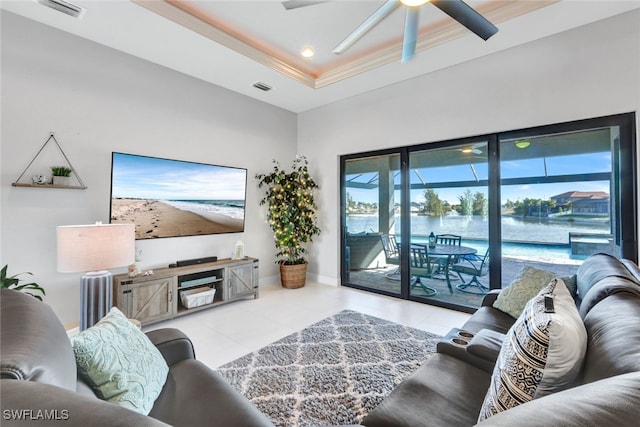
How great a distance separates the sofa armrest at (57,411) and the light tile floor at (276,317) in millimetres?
2059

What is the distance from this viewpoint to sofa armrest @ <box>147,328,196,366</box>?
5.18 feet

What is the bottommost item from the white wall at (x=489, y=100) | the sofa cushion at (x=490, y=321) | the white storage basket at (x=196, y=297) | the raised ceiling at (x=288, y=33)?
the white storage basket at (x=196, y=297)

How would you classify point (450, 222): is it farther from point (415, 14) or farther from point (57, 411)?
point (57, 411)

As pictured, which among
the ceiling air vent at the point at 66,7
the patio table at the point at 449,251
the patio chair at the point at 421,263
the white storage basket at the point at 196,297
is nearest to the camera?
the ceiling air vent at the point at 66,7

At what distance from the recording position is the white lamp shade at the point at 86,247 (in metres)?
2.12

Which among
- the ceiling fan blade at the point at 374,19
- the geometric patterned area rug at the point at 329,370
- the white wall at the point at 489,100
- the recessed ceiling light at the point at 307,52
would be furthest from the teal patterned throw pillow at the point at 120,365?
the white wall at the point at 489,100

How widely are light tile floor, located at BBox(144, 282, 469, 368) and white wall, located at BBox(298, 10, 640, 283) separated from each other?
2.81 ft

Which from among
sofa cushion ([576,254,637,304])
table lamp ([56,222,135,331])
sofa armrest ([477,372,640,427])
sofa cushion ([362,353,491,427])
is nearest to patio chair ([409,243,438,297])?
sofa cushion ([576,254,637,304])

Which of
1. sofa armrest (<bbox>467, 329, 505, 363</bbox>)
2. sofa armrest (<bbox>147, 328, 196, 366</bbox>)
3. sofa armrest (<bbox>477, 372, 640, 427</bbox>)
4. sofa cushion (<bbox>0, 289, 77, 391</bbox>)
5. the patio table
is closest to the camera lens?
sofa armrest (<bbox>477, 372, 640, 427</bbox>)

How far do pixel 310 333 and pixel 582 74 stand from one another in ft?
12.3

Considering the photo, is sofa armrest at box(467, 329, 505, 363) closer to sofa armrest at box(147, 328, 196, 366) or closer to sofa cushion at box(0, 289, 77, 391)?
sofa armrest at box(147, 328, 196, 366)

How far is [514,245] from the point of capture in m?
A: 3.32

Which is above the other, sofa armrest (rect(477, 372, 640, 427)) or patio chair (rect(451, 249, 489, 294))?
sofa armrest (rect(477, 372, 640, 427))

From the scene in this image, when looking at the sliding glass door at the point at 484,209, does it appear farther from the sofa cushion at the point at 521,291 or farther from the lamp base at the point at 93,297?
the lamp base at the point at 93,297
